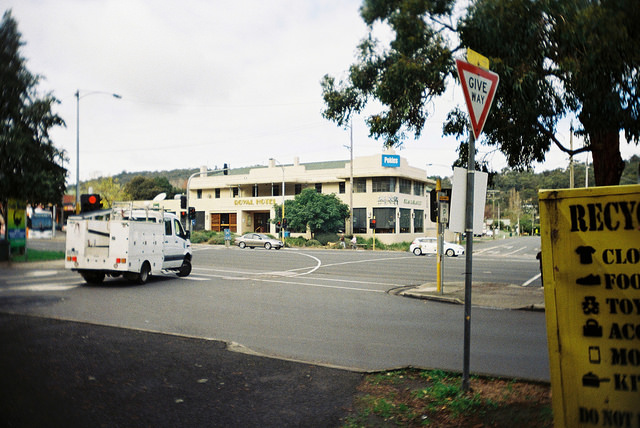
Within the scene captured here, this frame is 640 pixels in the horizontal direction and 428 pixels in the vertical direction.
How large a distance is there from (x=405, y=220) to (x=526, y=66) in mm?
47113

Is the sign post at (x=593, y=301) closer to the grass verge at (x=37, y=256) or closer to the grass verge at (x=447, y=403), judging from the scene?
the grass verge at (x=447, y=403)

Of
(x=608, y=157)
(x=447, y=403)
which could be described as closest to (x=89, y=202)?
(x=447, y=403)

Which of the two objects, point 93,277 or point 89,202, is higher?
point 89,202

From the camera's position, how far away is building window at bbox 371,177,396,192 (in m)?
52.8

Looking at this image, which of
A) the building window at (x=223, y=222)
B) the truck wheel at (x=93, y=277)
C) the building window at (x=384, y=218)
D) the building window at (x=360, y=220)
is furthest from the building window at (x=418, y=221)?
the truck wheel at (x=93, y=277)

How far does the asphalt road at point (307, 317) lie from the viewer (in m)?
6.77

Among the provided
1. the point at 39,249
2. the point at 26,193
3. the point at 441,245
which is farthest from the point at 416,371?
the point at 39,249

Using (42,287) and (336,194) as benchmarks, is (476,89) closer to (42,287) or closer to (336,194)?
(42,287)

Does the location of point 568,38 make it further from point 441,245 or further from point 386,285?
point 386,285

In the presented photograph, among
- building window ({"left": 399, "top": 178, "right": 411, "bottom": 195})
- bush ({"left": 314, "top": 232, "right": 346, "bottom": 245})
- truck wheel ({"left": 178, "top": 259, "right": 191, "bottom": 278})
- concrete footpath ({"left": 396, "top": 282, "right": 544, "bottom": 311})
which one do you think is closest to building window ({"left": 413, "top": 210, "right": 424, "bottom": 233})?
building window ({"left": 399, "top": 178, "right": 411, "bottom": 195})

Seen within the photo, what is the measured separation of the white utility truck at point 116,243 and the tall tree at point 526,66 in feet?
24.4

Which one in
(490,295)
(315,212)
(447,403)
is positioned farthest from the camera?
(315,212)

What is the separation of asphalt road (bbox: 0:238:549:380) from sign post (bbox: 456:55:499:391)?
120 cm

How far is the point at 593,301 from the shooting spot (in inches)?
118
